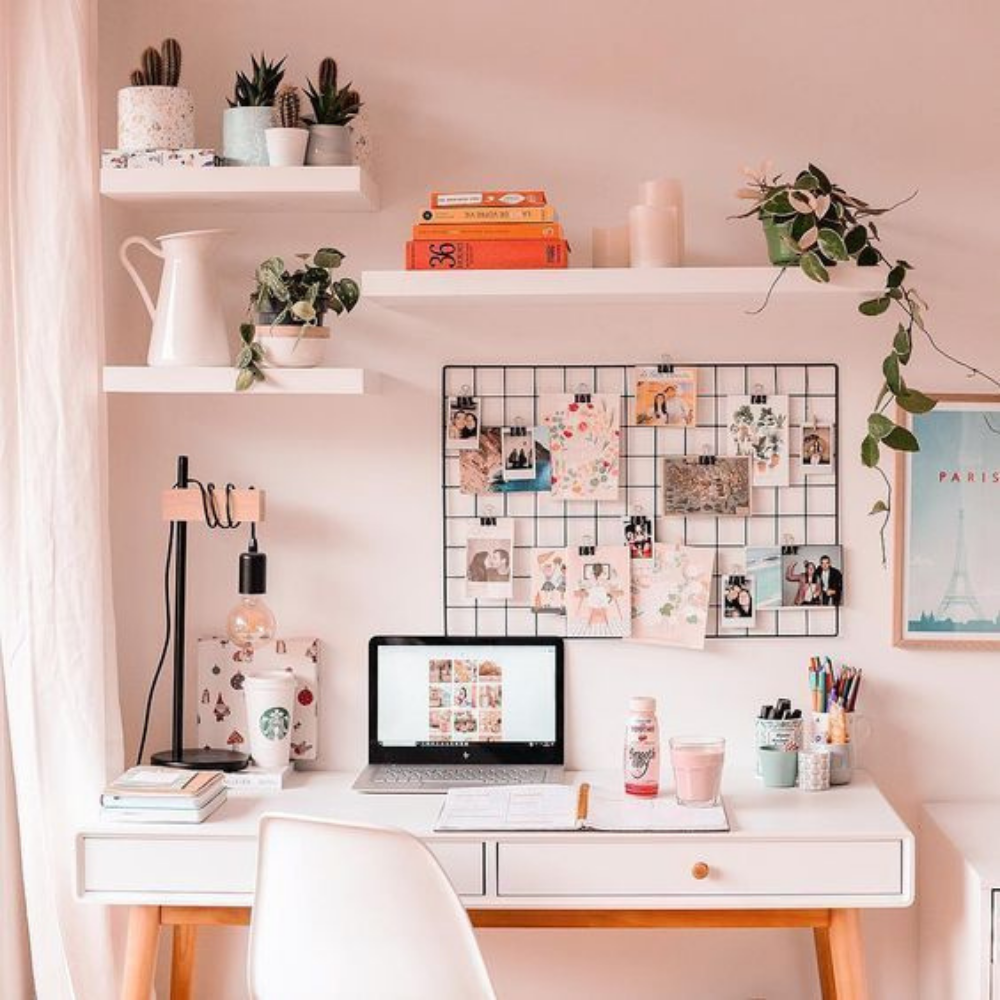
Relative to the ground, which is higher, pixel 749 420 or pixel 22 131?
pixel 22 131

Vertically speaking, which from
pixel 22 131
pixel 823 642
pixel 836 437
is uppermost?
pixel 22 131

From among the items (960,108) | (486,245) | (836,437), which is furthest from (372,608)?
(960,108)

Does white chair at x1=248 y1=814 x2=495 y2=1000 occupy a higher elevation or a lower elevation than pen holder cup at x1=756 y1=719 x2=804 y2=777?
lower

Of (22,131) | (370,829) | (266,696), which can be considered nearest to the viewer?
(370,829)

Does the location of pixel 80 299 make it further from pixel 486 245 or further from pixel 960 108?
pixel 960 108

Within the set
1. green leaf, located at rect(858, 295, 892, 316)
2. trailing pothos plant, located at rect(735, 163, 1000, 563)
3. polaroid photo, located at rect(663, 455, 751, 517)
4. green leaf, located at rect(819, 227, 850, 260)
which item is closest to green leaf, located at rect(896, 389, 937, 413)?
trailing pothos plant, located at rect(735, 163, 1000, 563)

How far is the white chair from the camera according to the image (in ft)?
6.98

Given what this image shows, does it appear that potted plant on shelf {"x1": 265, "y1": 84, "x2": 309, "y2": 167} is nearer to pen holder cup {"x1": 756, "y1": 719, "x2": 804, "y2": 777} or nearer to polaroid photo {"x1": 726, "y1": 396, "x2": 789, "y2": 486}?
polaroid photo {"x1": 726, "y1": 396, "x2": 789, "y2": 486}

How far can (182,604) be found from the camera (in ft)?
9.13

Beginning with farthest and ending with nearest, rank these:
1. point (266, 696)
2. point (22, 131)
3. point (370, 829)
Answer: point (266, 696), point (22, 131), point (370, 829)

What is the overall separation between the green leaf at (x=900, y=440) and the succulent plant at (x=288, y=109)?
1.17m

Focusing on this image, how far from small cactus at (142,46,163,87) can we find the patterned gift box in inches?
40.6

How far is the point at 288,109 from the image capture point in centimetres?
265

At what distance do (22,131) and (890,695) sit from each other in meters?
1.85
